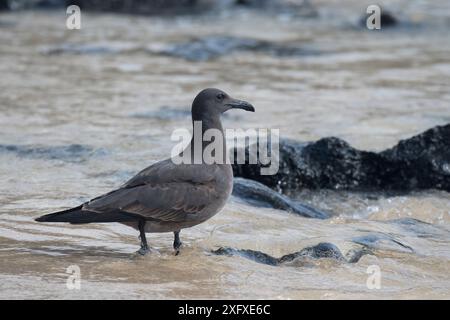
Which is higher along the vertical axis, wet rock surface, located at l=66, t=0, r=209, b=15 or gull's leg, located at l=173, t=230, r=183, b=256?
wet rock surface, located at l=66, t=0, r=209, b=15

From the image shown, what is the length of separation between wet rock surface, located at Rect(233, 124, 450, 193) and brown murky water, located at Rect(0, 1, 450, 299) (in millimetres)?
187

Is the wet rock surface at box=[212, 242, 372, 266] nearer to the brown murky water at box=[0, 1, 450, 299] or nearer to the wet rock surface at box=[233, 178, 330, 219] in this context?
the brown murky water at box=[0, 1, 450, 299]

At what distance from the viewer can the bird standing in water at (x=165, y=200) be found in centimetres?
601

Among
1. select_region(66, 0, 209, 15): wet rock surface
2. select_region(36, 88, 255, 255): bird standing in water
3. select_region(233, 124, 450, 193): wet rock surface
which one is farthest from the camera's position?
select_region(66, 0, 209, 15): wet rock surface

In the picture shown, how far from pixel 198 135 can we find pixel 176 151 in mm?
2898

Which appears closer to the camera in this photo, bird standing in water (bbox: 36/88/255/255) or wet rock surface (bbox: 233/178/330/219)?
bird standing in water (bbox: 36/88/255/255)

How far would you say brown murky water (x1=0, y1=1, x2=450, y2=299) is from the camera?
5859 millimetres

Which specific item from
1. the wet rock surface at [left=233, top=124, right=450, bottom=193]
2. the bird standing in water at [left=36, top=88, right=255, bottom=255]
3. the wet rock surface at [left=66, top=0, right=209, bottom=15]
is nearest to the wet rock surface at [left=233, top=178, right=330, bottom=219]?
the wet rock surface at [left=233, top=124, right=450, bottom=193]

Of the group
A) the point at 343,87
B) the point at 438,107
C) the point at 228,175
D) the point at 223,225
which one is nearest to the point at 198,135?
the point at 228,175

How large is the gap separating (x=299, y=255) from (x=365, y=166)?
9.87 feet

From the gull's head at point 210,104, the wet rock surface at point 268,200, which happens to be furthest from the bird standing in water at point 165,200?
the wet rock surface at point 268,200

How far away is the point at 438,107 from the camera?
11969mm

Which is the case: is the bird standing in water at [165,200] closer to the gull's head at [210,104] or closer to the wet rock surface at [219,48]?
the gull's head at [210,104]

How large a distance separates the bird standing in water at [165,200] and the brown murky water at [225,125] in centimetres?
23
